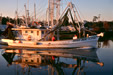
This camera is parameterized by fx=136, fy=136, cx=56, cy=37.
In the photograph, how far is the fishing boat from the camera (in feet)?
60.5

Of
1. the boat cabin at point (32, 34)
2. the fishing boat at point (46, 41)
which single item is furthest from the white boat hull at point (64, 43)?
the boat cabin at point (32, 34)

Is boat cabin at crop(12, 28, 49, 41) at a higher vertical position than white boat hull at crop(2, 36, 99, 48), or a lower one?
higher

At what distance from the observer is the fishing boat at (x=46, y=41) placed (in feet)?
60.5

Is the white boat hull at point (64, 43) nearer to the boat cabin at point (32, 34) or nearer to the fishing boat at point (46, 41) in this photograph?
the fishing boat at point (46, 41)

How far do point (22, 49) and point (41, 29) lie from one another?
3.94 m

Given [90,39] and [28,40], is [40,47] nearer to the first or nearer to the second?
[28,40]

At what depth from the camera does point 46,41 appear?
727 inches

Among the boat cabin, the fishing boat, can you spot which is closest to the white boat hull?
the fishing boat

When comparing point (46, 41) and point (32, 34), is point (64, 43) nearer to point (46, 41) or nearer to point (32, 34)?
point (46, 41)

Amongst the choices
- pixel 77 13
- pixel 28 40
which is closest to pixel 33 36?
pixel 28 40

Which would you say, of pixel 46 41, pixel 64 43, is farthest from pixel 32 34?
pixel 64 43

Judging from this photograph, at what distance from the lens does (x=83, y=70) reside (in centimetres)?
1062

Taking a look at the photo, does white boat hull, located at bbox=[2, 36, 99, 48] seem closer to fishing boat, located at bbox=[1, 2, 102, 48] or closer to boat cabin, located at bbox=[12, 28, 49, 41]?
fishing boat, located at bbox=[1, 2, 102, 48]

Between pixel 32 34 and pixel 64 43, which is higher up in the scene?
pixel 32 34
